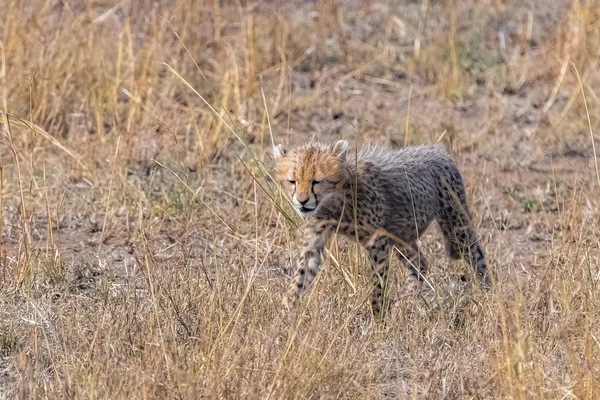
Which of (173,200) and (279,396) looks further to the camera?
(173,200)

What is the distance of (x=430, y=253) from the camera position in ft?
18.0

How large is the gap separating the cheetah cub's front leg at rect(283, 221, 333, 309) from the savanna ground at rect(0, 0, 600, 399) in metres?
0.09

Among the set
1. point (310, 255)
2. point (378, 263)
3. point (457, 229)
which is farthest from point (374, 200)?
point (457, 229)

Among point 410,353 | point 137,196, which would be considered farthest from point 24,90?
point 410,353

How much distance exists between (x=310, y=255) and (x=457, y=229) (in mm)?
978

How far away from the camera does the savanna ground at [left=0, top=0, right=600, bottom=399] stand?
3795 mm

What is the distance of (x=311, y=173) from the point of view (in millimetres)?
4559

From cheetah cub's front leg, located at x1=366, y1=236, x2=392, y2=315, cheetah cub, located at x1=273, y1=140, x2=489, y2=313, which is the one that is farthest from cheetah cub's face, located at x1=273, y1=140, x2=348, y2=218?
cheetah cub's front leg, located at x1=366, y1=236, x2=392, y2=315

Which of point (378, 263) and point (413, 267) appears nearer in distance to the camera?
point (378, 263)

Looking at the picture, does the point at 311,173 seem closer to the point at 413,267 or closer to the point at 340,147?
the point at 340,147

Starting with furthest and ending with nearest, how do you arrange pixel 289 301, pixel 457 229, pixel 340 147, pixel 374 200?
pixel 457 229 → pixel 374 200 → pixel 340 147 → pixel 289 301

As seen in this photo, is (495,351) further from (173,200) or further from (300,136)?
(300,136)

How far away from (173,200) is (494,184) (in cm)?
219

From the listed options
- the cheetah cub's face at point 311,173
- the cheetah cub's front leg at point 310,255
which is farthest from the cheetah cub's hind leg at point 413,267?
the cheetah cub's face at point 311,173
